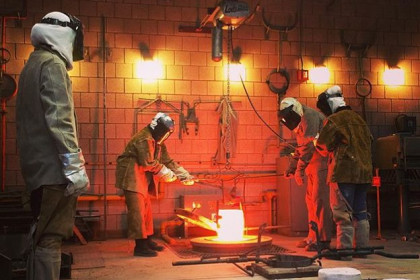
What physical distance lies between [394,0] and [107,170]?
6.01 m

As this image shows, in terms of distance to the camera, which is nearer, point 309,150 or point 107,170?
point 309,150

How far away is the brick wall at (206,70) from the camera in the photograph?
8.78 metres

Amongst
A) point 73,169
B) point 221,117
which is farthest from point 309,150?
point 73,169

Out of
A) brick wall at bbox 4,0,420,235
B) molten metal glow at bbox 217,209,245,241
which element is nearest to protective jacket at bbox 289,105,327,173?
molten metal glow at bbox 217,209,245,241

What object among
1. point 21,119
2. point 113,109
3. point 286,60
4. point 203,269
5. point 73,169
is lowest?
point 203,269

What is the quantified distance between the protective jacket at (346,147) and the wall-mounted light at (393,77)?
153 inches

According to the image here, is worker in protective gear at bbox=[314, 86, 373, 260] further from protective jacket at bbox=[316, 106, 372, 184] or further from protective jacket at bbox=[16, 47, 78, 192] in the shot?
protective jacket at bbox=[16, 47, 78, 192]

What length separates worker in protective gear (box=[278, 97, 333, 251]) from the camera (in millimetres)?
6867

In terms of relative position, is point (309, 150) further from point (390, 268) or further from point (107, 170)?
point (107, 170)

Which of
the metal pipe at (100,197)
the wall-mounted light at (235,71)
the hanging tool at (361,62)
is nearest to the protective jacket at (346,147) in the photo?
the wall-mounted light at (235,71)

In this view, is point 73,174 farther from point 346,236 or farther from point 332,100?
point 332,100

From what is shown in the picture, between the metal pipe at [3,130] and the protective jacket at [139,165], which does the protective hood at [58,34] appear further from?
the metal pipe at [3,130]

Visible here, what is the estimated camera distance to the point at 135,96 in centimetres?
893

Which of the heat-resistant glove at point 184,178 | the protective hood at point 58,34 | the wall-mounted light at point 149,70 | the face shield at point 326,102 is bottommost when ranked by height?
the heat-resistant glove at point 184,178
